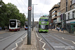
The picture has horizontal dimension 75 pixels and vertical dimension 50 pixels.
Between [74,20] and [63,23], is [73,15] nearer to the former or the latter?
[74,20]

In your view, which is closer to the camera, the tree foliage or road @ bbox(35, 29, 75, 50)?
road @ bbox(35, 29, 75, 50)

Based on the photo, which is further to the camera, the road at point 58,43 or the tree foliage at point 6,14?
the tree foliage at point 6,14

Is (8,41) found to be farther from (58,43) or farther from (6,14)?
(6,14)

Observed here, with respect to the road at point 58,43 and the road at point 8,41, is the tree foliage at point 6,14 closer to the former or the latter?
the road at point 8,41

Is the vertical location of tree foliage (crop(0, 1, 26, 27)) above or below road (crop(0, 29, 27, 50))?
above

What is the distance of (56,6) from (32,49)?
198ft

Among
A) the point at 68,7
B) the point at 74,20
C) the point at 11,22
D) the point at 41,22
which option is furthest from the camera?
the point at 68,7

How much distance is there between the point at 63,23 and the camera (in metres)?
46.9

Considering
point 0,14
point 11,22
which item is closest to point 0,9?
point 0,14

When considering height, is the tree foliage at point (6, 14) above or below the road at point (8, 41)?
above

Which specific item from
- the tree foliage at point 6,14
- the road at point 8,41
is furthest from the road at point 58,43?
the tree foliage at point 6,14

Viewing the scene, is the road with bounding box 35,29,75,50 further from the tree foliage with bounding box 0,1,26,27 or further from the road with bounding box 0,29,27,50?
the tree foliage with bounding box 0,1,26,27

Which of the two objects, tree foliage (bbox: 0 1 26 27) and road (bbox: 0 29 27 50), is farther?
tree foliage (bbox: 0 1 26 27)

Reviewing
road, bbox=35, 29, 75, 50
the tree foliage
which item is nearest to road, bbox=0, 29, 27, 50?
road, bbox=35, 29, 75, 50
